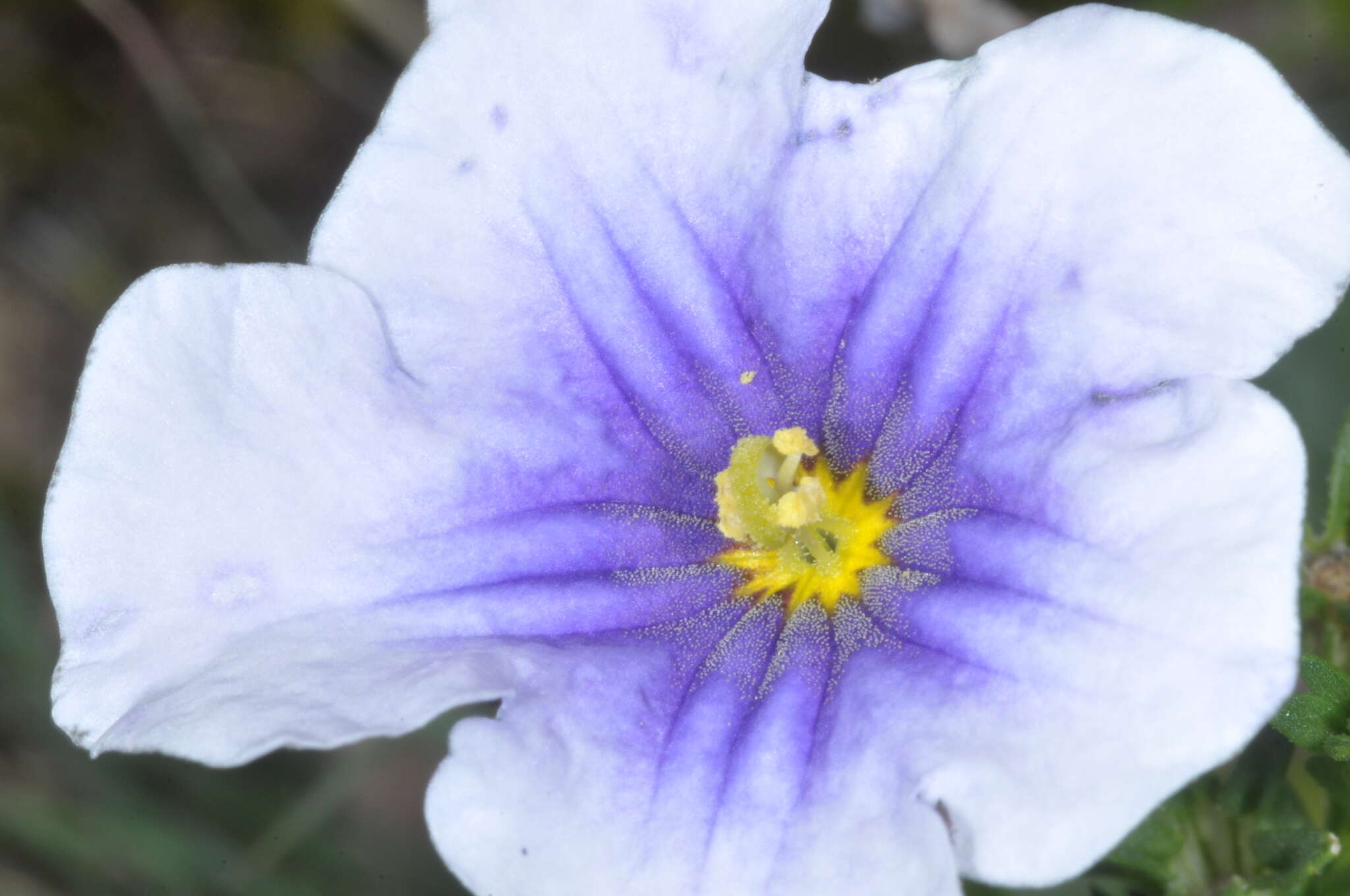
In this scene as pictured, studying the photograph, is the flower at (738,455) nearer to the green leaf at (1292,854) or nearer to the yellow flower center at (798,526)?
the yellow flower center at (798,526)

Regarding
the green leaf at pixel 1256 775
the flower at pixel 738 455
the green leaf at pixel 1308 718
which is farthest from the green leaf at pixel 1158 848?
the flower at pixel 738 455

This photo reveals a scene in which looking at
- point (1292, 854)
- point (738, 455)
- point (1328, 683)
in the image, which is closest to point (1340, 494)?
point (1328, 683)

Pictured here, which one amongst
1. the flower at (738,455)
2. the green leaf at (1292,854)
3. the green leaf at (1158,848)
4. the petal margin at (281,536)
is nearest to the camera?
the flower at (738,455)

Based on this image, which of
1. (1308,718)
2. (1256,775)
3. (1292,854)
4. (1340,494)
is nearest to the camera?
(1308,718)

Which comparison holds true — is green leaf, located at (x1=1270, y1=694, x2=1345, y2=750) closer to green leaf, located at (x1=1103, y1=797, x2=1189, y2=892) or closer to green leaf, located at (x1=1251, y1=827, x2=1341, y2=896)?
green leaf, located at (x1=1251, y1=827, x2=1341, y2=896)

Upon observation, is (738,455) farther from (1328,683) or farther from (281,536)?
(1328,683)

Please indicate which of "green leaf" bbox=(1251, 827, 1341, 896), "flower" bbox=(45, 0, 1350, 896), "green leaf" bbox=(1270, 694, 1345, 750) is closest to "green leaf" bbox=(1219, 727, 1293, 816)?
"green leaf" bbox=(1251, 827, 1341, 896)

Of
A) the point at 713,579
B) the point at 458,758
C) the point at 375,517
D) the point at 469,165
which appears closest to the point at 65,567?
the point at 375,517
